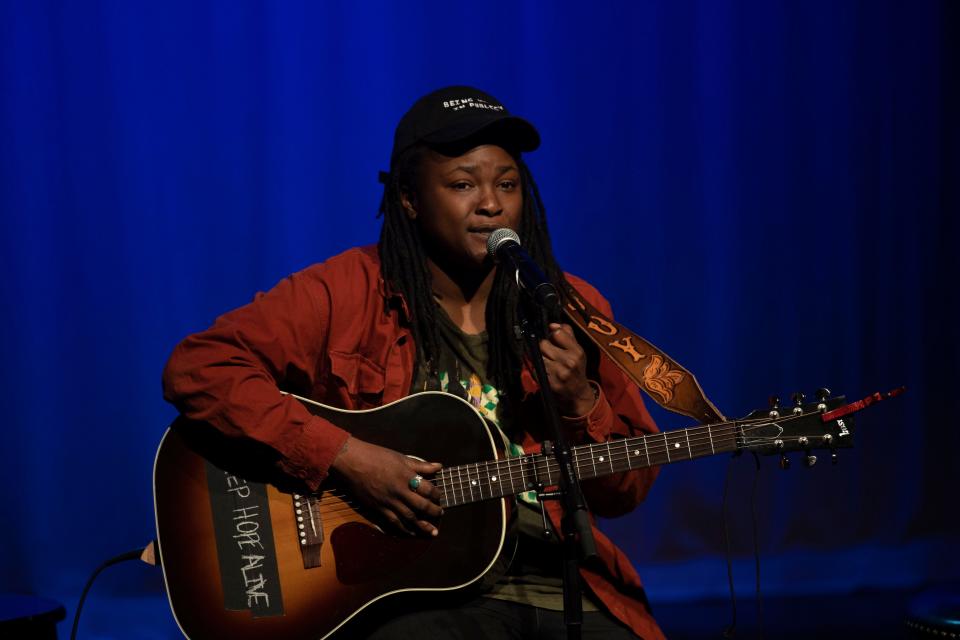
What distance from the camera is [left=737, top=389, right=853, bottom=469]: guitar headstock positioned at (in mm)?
2240

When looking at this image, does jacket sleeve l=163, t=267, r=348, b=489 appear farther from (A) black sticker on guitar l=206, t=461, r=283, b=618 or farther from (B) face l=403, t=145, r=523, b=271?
(B) face l=403, t=145, r=523, b=271

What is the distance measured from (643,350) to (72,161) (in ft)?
8.04

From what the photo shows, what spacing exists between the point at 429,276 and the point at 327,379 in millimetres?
402

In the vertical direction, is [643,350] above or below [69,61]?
below

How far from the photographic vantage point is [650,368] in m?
2.52

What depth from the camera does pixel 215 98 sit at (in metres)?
3.90

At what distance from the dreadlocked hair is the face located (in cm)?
9

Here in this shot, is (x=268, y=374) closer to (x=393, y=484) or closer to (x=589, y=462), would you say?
(x=393, y=484)

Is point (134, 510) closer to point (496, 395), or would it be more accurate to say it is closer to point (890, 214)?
point (496, 395)

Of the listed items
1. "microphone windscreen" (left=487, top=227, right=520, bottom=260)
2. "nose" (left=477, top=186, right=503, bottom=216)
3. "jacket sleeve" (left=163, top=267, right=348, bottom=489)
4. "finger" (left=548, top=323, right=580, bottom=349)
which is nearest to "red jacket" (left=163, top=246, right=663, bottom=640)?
"jacket sleeve" (left=163, top=267, right=348, bottom=489)

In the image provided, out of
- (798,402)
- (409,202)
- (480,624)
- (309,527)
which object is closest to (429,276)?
(409,202)

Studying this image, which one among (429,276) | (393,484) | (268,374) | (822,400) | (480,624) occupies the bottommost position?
(480,624)

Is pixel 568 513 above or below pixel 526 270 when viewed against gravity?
below

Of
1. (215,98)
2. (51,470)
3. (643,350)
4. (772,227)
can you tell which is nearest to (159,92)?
(215,98)
